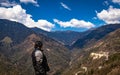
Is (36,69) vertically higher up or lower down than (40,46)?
lower down

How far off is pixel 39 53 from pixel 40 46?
80 cm

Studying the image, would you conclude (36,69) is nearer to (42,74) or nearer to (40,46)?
(42,74)

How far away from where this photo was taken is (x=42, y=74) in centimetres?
2167

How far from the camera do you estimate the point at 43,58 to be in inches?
872

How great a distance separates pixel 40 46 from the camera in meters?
22.7

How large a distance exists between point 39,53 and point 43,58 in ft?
1.68

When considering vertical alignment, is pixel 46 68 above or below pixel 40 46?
below

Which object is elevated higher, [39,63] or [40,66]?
[39,63]

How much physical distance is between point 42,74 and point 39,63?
890mm

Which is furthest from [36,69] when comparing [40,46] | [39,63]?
[40,46]

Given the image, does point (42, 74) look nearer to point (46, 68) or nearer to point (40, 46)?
point (46, 68)

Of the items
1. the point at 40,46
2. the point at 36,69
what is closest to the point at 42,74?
the point at 36,69

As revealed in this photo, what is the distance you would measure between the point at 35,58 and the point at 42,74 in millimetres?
1420

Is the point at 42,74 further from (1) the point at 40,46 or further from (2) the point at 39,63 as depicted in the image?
(1) the point at 40,46
